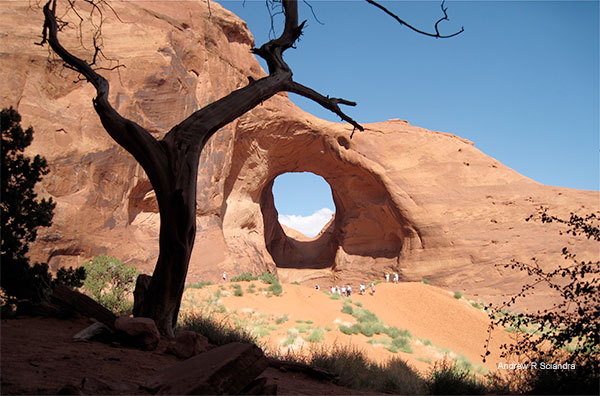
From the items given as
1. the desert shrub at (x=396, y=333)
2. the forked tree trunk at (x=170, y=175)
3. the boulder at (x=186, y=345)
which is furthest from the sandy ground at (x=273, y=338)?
the forked tree trunk at (x=170, y=175)

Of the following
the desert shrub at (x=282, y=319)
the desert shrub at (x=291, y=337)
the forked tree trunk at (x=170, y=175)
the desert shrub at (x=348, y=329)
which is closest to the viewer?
the forked tree trunk at (x=170, y=175)

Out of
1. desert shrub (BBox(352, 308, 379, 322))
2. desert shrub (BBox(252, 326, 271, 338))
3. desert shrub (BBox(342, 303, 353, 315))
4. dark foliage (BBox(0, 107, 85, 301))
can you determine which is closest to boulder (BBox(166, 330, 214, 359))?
dark foliage (BBox(0, 107, 85, 301))

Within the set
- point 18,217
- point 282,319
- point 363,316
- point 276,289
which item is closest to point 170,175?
point 18,217

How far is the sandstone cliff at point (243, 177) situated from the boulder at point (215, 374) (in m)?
13.7

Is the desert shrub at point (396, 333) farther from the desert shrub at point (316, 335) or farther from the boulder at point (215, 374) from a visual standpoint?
the boulder at point (215, 374)

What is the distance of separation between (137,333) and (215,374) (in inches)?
69.2

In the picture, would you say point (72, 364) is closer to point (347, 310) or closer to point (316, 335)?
point (316, 335)

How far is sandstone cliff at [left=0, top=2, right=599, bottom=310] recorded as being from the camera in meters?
16.4

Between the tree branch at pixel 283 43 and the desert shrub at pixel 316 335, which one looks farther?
the desert shrub at pixel 316 335

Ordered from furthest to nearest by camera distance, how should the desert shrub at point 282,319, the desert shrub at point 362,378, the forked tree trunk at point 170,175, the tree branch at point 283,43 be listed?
1. the desert shrub at point 282,319
2. the tree branch at point 283,43
3. the desert shrub at point 362,378
4. the forked tree trunk at point 170,175

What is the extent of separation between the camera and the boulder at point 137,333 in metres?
4.18

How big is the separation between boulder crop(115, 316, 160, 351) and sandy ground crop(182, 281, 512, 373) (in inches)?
257

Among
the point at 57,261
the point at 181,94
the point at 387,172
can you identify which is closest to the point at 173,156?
the point at 57,261

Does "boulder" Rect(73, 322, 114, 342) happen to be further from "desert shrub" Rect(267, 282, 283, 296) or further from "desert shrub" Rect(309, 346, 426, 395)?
"desert shrub" Rect(267, 282, 283, 296)
